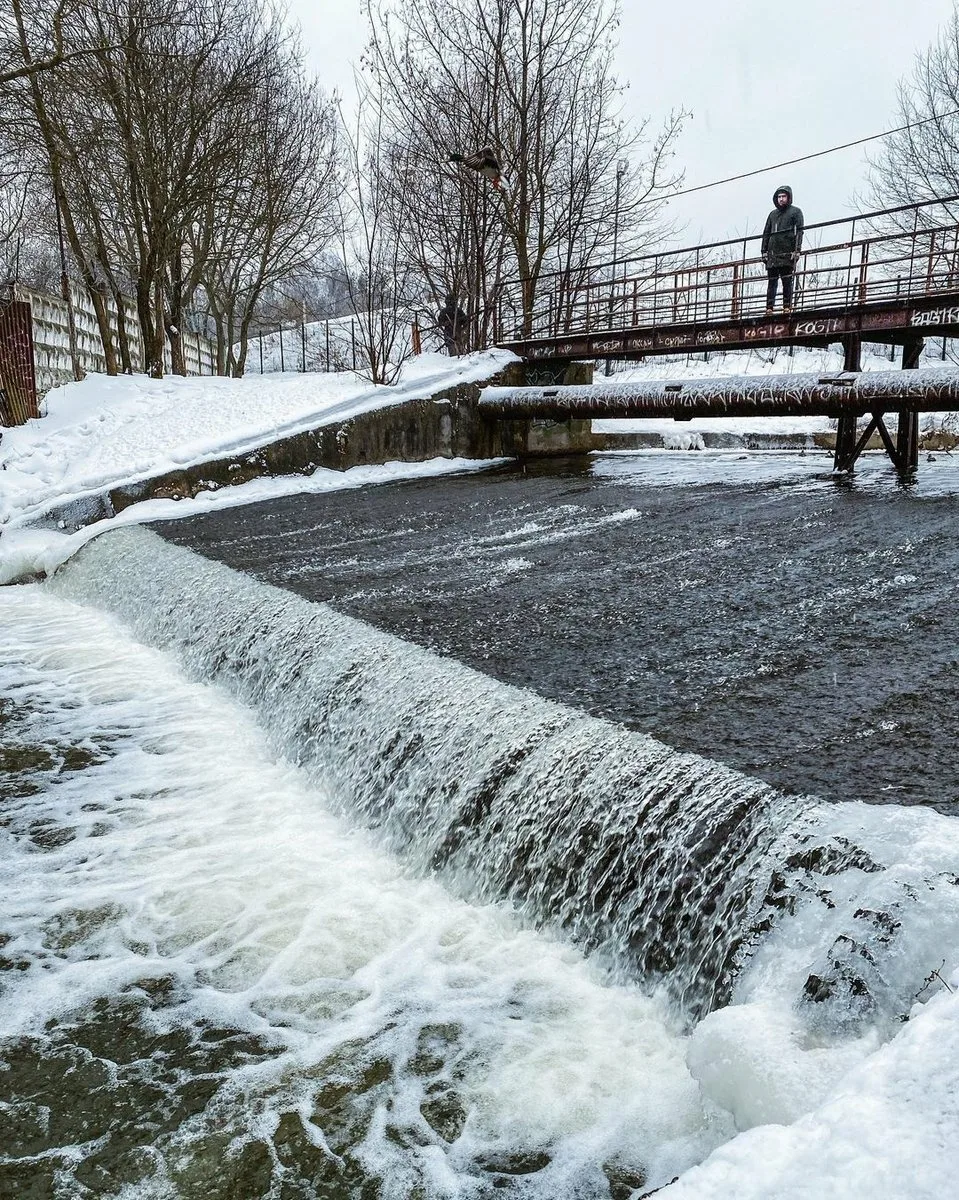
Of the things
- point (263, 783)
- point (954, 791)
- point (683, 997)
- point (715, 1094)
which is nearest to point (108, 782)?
point (263, 783)

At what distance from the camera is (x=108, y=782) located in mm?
4512

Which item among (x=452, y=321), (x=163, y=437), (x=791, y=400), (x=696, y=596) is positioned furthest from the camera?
(x=452, y=321)

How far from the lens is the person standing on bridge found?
12547 millimetres

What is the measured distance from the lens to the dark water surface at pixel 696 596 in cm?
343

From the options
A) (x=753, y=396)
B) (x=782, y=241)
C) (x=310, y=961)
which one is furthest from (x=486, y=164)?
(x=310, y=961)

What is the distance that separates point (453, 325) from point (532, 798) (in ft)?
47.9

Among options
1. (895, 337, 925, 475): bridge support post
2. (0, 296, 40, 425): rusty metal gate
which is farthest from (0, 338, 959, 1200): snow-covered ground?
(895, 337, 925, 475): bridge support post

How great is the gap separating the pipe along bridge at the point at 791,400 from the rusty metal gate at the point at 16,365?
261 inches

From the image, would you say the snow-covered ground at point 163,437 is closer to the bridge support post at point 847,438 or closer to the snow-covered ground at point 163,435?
the snow-covered ground at point 163,435

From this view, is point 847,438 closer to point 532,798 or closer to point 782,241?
Answer: point 782,241

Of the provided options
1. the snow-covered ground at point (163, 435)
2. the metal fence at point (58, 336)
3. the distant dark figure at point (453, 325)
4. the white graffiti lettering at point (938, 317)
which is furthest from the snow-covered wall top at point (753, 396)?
the metal fence at point (58, 336)

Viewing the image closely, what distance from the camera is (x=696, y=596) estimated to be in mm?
5434

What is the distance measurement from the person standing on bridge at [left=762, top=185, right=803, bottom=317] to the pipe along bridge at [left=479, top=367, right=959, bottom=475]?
2613 mm

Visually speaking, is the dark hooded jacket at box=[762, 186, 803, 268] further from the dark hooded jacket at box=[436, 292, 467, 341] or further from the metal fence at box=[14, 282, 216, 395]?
the metal fence at box=[14, 282, 216, 395]
